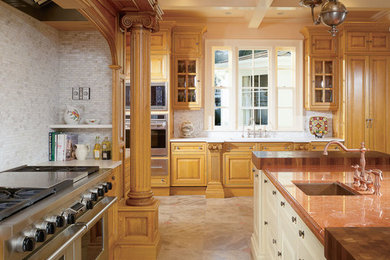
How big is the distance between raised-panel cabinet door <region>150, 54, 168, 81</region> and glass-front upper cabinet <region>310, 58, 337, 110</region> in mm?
2585

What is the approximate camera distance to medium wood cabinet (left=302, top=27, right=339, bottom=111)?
5.71m

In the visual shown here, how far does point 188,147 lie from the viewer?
541cm

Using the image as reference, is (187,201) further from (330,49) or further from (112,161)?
(330,49)

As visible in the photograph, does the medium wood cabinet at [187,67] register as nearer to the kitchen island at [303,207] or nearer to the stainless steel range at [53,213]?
the kitchen island at [303,207]

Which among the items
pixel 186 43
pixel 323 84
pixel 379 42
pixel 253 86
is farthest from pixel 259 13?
pixel 379 42

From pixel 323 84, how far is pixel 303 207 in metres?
4.76

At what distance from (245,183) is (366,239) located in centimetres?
463

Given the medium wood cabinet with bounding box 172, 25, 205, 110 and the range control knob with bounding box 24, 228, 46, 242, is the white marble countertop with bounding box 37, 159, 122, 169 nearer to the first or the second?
the range control knob with bounding box 24, 228, 46, 242

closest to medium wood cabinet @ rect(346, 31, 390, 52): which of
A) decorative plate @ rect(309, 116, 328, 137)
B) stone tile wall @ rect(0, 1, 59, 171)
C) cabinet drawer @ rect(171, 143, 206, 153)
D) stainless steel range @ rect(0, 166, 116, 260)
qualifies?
decorative plate @ rect(309, 116, 328, 137)

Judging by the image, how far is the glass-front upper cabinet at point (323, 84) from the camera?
5.77 m

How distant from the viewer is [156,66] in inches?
214

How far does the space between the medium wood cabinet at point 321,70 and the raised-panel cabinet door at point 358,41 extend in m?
0.26

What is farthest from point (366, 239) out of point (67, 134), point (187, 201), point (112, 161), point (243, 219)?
point (187, 201)

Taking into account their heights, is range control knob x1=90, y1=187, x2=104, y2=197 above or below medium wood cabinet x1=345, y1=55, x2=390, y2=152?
below
